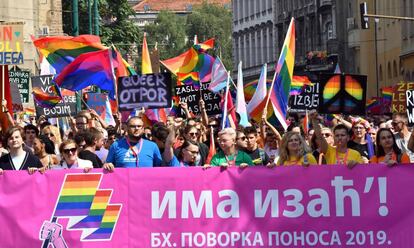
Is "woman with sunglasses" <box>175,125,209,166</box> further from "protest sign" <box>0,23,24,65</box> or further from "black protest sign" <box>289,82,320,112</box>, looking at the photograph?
"black protest sign" <box>289,82,320,112</box>

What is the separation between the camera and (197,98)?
2125cm

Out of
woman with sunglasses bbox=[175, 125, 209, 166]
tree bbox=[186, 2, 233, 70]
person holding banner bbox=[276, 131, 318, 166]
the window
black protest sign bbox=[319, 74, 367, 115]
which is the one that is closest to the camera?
person holding banner bbox=[276, 131, 318, 166]

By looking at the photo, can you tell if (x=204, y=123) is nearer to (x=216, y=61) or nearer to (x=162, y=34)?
(x=216, y=61)

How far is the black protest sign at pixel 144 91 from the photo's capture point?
53.3 ft

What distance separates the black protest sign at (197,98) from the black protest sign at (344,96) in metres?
5.02

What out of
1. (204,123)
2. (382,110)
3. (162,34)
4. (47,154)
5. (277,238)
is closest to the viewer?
(277,238)

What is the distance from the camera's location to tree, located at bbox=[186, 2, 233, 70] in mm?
132500

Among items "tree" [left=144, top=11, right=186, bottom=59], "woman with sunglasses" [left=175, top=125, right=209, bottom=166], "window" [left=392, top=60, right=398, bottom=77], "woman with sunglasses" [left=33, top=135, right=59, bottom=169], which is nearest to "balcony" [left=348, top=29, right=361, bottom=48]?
"window" [left=392, top=60, right=398, bottom=77]

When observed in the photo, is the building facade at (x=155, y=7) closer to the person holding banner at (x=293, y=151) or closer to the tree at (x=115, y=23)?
the tree at (x=115, y=23)

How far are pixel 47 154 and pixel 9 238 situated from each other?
104 inches

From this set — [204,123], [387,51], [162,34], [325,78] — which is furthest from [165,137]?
[162,34]

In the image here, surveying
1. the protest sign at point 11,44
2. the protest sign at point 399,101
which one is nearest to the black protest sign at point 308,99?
the protest sign at point 399,101

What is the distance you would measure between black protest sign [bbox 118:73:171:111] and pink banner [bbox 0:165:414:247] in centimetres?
412

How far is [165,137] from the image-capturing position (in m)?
14.8
